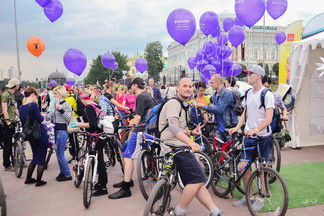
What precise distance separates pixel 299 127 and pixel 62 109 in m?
5.94

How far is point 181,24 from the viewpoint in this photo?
806cm

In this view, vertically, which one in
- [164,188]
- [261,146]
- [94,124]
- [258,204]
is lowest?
[258,204]

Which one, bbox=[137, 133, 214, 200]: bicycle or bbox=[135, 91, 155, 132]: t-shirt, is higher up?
bbox=[135, 91, 155, 132]: t-shirt

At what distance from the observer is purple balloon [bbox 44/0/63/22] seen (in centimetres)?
902

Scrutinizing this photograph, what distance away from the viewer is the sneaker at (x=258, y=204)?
3675 mm

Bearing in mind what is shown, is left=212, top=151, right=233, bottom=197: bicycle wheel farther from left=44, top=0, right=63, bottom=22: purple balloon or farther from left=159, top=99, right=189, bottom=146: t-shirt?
left=44, top=0, right=63, bottom=22: purple balloon

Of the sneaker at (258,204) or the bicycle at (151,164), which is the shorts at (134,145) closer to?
the bicycle at (151,164)

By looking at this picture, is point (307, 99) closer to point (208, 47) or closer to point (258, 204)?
point (258, 204)

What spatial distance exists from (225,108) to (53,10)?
276 inches

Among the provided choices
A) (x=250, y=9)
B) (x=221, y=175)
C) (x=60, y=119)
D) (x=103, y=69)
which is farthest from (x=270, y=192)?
(x=103, y=69)

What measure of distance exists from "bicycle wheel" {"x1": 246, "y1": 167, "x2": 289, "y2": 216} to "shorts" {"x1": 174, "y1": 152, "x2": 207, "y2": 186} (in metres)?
0.86

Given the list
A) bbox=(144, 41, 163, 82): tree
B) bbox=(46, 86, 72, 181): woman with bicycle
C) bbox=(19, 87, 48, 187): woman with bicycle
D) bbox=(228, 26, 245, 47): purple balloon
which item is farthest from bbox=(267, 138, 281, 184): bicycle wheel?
bbox=(144, 41, 163, 82): tree

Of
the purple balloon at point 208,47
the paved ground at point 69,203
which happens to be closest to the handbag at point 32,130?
the paved ground at point 69,203

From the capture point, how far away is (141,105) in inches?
180
